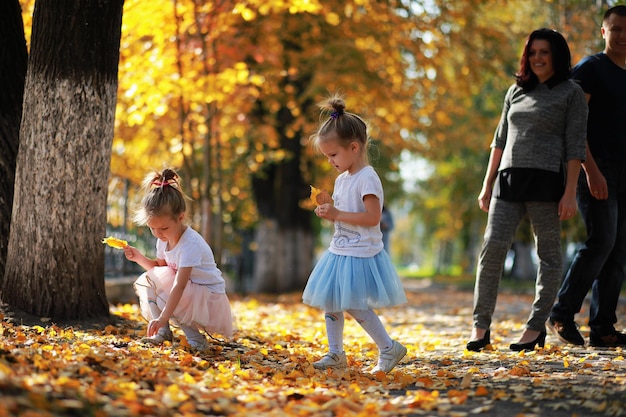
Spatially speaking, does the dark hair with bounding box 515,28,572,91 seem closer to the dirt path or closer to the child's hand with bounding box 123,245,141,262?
the dirt path

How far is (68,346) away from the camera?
5.16 meters

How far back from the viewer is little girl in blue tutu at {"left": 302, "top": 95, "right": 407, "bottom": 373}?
5.18m

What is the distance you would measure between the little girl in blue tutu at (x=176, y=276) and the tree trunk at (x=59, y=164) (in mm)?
824

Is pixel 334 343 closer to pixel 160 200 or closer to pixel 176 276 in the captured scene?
pixel 176 276

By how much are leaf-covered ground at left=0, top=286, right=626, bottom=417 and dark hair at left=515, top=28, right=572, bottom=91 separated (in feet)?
6.87

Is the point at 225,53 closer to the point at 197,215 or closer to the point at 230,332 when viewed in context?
the point at 197,215

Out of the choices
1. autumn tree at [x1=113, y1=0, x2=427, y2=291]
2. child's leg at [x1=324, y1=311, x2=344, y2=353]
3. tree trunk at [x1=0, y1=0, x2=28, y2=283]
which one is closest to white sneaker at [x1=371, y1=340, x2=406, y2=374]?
child's leg at [x1=324, y1=311, x2=344, y2=353]

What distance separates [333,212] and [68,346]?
75.1 inches

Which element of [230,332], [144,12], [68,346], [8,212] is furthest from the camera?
[144,12]

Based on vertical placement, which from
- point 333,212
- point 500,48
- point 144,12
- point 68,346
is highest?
point 500,48

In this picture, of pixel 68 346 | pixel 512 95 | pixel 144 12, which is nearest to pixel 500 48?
pixel 144 12

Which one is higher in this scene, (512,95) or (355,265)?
(512,95)

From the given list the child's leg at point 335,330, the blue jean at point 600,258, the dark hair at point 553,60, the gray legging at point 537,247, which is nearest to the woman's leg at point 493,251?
the gray legging at point 537,247

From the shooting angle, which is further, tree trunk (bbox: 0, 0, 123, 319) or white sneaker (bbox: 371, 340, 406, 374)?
tree trunk (bbox: 0, 0, 123, 319)
